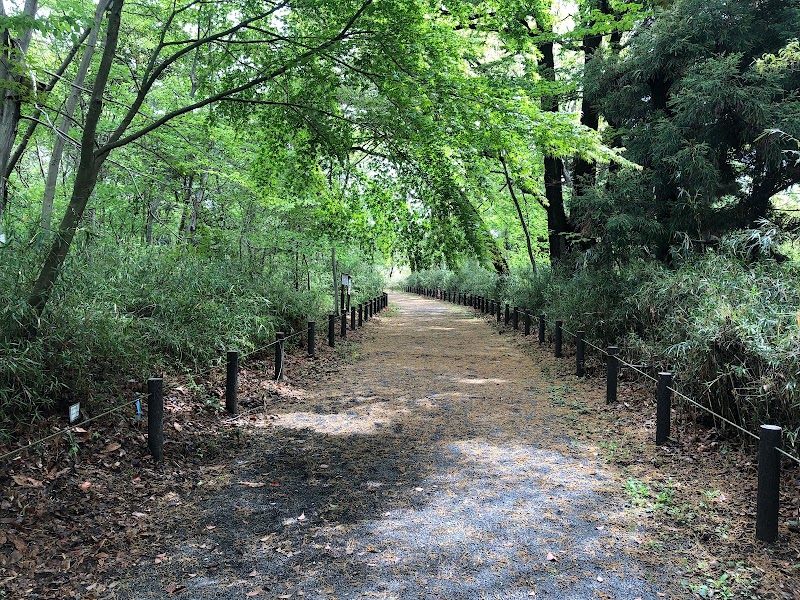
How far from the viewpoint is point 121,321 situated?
20.7 ft

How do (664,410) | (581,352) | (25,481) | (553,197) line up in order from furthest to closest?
(553,197)
(581,352)
(664,410)
(25,481)

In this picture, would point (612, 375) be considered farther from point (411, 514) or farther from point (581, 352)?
point (411, 514)

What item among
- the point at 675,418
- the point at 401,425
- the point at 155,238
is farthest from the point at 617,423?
the point at 155,238

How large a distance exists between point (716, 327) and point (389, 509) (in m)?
4.26

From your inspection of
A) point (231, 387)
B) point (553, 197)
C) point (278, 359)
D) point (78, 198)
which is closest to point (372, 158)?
point (278, 359)

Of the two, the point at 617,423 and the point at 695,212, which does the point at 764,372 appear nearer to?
the point at 617,423

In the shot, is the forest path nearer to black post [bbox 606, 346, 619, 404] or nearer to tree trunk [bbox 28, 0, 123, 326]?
black post [bbox 606, 346, 619, 404]

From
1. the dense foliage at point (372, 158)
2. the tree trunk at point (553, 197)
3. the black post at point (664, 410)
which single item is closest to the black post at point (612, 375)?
the dense foliage at point (372, 158)

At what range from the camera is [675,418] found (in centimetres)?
701

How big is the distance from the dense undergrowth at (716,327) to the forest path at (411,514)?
63.9 inches

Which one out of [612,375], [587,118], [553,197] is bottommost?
[612,375]

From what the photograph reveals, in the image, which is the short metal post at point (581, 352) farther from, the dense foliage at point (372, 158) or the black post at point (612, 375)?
the black post at point (612, 375)

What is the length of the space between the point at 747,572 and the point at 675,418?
3.64m

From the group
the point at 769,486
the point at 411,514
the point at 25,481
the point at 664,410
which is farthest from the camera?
the point at 664,410
